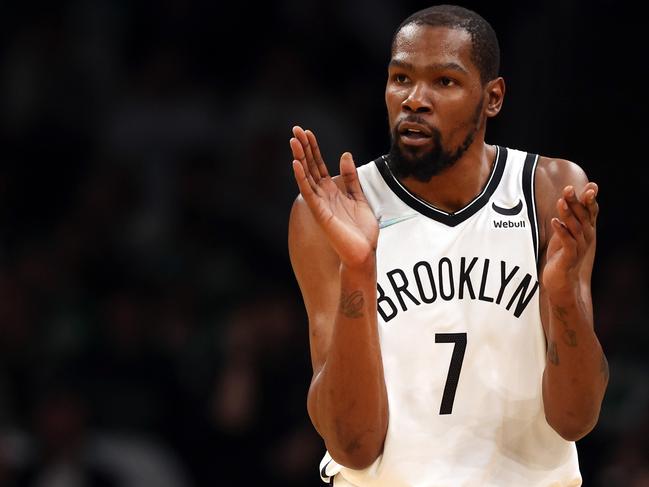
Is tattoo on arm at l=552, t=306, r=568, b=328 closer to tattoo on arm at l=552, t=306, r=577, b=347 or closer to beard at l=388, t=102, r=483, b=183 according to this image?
tattoo on arm at l=552, t=306, r=577, b=347

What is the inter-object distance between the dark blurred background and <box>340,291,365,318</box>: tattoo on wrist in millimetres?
3075

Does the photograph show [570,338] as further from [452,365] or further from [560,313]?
[452,365]

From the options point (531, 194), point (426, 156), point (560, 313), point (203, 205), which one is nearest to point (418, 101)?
point (426, 156)

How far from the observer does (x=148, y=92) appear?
355 inches

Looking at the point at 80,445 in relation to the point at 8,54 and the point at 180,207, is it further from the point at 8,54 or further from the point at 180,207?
the point at 8,54

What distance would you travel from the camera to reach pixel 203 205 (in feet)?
27.1

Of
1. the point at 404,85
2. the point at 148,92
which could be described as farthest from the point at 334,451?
the point at 148,92

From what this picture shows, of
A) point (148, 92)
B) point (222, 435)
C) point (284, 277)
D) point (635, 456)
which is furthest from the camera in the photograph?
point (148, 92)

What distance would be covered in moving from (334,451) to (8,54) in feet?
20.0

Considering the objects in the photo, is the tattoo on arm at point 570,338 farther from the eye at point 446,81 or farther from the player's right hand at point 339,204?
the eye at point 446,81

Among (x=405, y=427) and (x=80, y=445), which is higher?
(x=405, y=427)

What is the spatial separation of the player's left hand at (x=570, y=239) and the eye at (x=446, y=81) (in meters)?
0.51

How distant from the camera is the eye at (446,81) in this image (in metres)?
3.83

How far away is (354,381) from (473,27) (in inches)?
43.2
